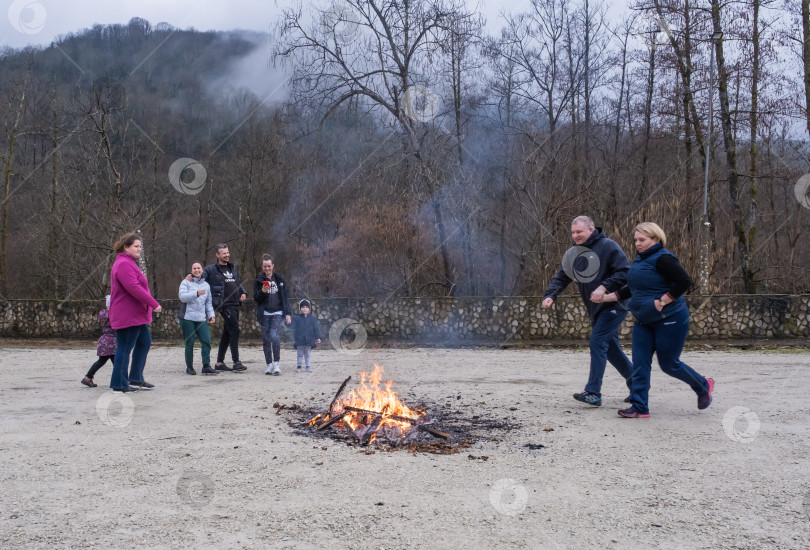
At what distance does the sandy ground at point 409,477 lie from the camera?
3859 mm

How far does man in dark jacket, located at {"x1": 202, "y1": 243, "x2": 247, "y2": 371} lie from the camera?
11.4 meters

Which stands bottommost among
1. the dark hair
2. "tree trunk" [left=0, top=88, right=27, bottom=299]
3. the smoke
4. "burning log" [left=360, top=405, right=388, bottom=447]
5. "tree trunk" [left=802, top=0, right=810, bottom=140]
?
"burning log" [left=360, top=405, right=388, bottom=447]

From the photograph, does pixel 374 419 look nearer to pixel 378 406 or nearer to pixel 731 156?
pixel 378 406

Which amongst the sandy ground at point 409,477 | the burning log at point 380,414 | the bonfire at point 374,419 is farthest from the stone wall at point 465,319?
the burning log at point 380,414

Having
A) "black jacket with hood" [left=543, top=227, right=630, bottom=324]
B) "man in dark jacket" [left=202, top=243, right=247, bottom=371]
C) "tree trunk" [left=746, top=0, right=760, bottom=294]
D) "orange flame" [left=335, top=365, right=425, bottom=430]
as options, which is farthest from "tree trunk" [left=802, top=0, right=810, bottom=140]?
"orange flame" [left=335, top=365, right=425, bottom=430]

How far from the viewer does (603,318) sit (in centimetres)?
741

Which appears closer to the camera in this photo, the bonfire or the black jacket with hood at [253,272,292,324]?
the bonfire

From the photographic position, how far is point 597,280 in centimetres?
741

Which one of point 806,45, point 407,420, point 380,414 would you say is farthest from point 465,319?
point 806,45

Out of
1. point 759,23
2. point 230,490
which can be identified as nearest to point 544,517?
point 230,490

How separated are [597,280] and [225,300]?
642 centimetres

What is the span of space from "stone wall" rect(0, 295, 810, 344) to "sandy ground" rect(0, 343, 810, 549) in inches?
289

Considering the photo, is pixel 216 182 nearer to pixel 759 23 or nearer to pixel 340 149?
pixel 340 149

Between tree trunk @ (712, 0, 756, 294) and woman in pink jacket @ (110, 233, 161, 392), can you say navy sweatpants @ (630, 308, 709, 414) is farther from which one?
tree trunk @ (712, 0, 756, 294)
